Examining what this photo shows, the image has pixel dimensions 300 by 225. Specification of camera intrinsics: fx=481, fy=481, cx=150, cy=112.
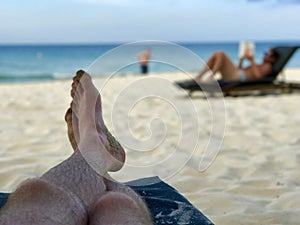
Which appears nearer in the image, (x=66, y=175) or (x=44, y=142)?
(x=66, y=175)

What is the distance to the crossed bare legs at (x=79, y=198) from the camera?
1302mm

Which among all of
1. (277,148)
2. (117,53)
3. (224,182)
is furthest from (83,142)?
(277,148)

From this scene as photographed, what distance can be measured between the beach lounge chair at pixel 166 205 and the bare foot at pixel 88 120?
25 cm

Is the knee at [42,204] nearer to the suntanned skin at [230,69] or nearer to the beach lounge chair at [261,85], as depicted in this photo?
the beach lounge chair at [261,85]

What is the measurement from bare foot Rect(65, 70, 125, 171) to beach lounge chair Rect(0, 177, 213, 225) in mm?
254

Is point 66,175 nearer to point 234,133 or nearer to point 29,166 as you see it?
point 29,166

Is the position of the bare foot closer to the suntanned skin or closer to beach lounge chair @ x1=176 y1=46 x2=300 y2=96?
beach lounge chair @ x1=176 y1=46 x2=300 y2=96

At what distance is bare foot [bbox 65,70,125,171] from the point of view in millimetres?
1754

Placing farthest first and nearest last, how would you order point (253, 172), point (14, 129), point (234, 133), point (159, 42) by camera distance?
1. point (14, 129)
2. point (234, 133)
3. point (253, 172)
4. point (159, 42)

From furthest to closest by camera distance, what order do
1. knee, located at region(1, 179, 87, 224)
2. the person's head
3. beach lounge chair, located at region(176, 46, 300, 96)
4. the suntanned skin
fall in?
the person's head < the suntanned skin < beach lounge chair, located at region(176, 46, 300, 96) < knee, located at region(1, 179, 87, 224)

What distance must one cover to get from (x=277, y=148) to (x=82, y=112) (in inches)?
78.1

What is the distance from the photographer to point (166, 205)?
6.40ft

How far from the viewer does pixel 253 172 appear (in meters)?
2.91

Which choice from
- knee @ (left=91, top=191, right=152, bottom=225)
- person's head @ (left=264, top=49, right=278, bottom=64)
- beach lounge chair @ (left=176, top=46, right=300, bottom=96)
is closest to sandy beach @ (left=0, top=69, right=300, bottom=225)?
knee @ (left=91, top=191, right=152, bottom=225)
